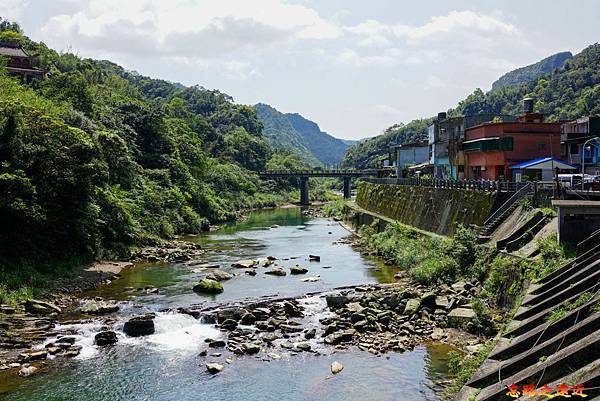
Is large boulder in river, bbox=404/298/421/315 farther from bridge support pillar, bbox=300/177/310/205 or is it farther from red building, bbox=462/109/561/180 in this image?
bridge support pillar, bbox=300/177/310/205

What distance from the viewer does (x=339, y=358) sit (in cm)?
2038

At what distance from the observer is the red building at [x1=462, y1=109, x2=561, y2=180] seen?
128 feet

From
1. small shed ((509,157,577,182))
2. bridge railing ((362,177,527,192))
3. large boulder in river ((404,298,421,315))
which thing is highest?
small shed ((509,157,577,182))

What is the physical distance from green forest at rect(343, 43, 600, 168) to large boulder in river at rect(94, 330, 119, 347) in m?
89.6

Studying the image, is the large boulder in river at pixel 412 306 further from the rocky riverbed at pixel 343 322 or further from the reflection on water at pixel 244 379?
the reflection on water at pixel 244 379

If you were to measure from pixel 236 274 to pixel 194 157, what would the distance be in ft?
136

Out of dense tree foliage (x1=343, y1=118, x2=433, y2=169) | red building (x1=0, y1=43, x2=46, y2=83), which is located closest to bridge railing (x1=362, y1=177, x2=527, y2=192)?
red building (x1=0, y1=43, x2=46, y2=83)

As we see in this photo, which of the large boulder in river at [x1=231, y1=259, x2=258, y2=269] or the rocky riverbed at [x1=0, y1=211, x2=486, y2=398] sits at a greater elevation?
the large boulder in river at [x1=231, y1=259, x2=258, y2=269]

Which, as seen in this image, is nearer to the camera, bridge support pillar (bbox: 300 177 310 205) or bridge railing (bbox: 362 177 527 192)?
bridge railing (bbox: 362 177 527 192)

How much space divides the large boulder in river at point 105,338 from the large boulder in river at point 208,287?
8171mm

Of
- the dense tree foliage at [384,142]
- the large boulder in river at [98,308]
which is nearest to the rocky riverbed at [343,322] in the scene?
the large boulder in river at [98,308]

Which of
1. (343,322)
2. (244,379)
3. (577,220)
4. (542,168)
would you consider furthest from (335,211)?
(244,379)

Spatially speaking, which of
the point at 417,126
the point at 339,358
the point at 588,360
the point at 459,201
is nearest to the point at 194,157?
the point at 459,201

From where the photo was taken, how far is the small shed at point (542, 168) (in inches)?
1310
